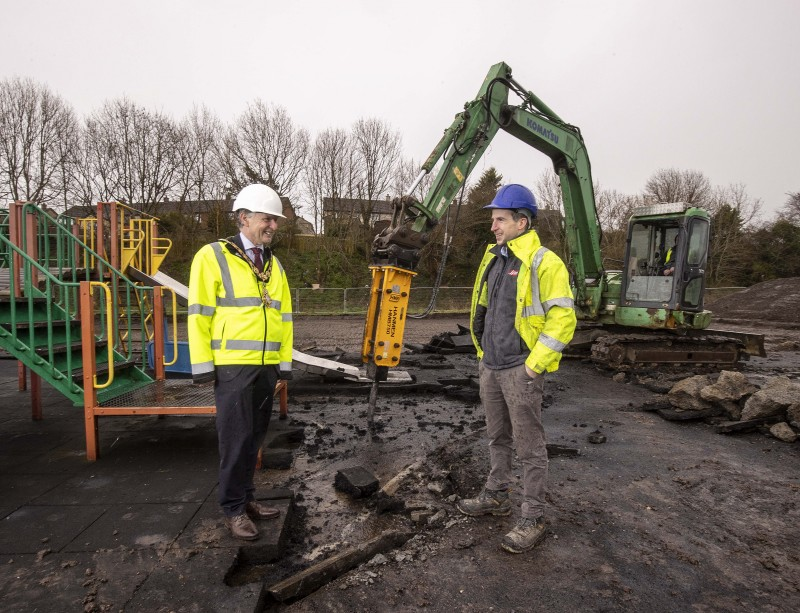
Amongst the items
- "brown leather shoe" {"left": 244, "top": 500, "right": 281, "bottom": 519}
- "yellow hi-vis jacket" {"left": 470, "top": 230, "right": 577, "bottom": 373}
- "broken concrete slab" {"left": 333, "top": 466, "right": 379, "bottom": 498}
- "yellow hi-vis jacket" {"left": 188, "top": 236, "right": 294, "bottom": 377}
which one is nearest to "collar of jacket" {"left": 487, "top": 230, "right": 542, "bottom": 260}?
"yellow hi-vis jacket" {"left": 470, "top": 230, "right": 577, "bottom": 373}

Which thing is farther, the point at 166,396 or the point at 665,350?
the point at 665,350

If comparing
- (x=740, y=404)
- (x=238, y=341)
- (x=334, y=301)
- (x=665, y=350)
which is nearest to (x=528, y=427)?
(x=238, y=341)

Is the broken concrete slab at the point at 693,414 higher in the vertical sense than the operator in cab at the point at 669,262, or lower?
lower

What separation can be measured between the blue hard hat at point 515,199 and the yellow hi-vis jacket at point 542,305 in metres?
0.21

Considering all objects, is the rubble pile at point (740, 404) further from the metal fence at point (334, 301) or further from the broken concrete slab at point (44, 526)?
the metal fence at point (334, 301)

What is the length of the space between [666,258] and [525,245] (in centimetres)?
857

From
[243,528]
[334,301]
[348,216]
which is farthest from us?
[348,216]

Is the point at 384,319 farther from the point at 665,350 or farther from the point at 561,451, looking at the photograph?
the point at 665,350

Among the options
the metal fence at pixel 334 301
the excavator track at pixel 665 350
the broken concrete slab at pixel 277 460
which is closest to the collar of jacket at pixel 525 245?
the broken concrete slab at pixel 277 460

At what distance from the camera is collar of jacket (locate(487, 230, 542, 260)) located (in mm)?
3451

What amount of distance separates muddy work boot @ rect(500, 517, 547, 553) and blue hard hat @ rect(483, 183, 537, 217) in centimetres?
225

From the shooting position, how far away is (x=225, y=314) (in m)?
3.20

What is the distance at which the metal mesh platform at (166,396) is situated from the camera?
4.68 metres

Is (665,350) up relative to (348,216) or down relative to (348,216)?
down
